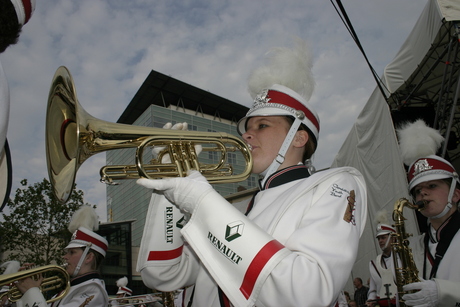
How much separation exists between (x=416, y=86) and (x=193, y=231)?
7.33 meters

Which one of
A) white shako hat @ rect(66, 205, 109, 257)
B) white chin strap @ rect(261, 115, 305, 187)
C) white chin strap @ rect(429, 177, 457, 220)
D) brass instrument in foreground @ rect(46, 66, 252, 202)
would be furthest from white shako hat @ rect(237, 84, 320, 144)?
white shako hat @ rect(66, 205, 109, 257)

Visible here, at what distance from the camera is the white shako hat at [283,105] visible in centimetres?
253

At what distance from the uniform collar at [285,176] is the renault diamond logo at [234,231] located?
0.78 meters

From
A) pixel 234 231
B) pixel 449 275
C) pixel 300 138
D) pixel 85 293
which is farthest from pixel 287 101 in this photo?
pixel 85 293

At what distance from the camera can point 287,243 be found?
1.70 m

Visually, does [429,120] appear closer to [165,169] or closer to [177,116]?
[165,169]

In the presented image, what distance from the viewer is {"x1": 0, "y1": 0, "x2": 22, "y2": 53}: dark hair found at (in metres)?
1.39

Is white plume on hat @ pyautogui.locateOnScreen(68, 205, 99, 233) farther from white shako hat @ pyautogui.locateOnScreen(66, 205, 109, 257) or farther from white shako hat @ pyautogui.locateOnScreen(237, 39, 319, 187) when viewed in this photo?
white shako hat @ pyautogui.locateOnScreen(237, 39, 319, 187)

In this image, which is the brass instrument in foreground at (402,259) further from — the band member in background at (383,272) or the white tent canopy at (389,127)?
the white tent canopy at (389,127)

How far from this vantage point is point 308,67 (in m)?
2.77

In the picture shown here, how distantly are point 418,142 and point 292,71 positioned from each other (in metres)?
3.12

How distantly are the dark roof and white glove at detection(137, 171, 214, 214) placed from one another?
38.0 meters

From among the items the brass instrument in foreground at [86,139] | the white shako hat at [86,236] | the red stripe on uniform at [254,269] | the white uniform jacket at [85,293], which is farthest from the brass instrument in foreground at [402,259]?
the white shako hat at [86,236]

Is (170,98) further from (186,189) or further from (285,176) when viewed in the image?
(186,189)
